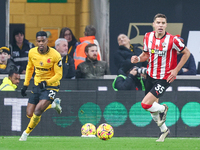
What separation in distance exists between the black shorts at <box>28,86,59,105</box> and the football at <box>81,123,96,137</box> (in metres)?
1.12

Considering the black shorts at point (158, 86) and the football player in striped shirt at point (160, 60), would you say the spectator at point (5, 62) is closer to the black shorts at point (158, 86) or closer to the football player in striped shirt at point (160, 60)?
the football player in striped shirt at point (160, 60)

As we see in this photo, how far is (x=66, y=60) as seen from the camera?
12.0 metres

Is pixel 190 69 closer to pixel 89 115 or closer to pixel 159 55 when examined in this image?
pixel 89 115

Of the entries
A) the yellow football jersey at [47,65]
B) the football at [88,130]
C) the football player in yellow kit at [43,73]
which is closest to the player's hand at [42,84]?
the football player in yellow kit at [43,73]

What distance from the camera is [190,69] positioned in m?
12.7

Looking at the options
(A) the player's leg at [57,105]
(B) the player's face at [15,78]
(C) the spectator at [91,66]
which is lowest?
(A) the player's leg at [57,105]

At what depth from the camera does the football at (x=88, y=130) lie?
10.4 m

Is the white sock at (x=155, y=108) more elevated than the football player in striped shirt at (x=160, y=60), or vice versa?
the football player in striped shirt at (x=160, y=60)

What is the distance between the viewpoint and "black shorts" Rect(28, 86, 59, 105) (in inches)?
381

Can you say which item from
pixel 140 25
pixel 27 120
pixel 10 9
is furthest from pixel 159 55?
pixel 10 9

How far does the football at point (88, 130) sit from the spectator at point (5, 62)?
9.74 ft

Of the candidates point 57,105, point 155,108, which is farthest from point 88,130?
point 155,108

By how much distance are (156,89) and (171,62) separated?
0.56 meters

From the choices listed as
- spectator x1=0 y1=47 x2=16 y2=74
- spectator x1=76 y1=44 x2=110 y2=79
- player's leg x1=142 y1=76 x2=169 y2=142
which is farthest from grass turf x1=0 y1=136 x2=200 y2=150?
spectator x1=0 y1=47 x2=16 y2=74
